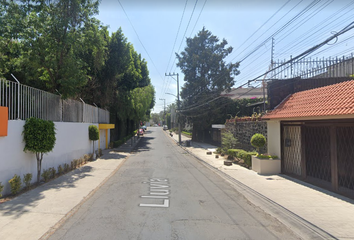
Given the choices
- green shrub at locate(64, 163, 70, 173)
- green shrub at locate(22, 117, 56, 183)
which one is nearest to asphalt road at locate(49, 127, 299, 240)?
green shrub at locate(22, 117, 56, 183)

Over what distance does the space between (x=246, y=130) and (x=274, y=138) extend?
4.05 m

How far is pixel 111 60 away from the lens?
69.9 feet

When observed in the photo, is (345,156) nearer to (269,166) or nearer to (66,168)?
(269,166)

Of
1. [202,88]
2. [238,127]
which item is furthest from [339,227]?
[202,88]

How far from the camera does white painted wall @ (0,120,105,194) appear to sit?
266 inches

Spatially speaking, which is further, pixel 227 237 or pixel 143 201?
pixel 143 201

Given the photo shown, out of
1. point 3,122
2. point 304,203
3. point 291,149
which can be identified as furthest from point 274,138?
point 3,122

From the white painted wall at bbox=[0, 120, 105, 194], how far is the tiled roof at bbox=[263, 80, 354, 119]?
1010cm

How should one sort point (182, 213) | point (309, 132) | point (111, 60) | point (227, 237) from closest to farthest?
point (227, 237), point (182, 213), point (309, 132), point (111, 60)

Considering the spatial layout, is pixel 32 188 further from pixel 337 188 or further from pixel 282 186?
pixel 337 188

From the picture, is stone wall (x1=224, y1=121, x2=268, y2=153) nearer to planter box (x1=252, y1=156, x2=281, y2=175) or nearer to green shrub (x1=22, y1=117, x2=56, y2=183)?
planter box (x1=252, y1=156, x2=281, y2=175)

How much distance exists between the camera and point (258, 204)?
6574mm

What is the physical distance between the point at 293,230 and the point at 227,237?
166 centimetres

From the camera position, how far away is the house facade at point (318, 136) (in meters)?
7.38
